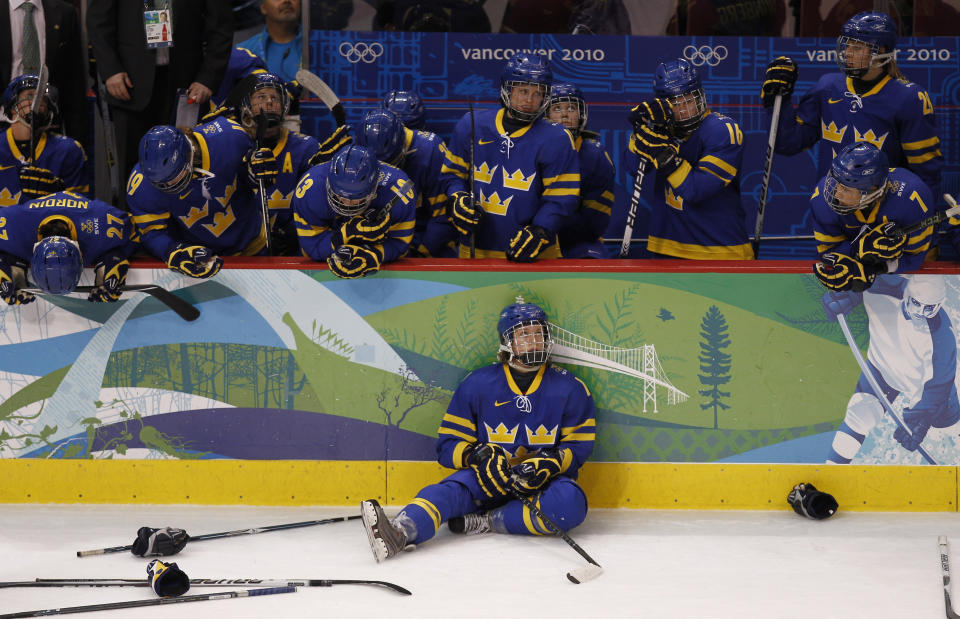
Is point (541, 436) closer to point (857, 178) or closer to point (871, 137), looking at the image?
point (857, 178)

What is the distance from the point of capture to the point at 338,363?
13.6ft

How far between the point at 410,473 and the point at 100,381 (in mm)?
1261

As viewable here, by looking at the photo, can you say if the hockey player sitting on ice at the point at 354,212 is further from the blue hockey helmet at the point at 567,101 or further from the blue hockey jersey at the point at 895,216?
the blue hockey jersey at the point at 895,216

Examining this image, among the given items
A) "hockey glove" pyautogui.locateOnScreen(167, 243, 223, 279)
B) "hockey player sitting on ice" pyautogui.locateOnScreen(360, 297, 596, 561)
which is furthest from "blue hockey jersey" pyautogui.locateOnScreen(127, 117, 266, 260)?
"hockey player sitting on ice" pyautogui.locateOnScreen(360, 297, 596, 561)

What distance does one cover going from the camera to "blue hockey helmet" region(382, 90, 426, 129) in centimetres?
540

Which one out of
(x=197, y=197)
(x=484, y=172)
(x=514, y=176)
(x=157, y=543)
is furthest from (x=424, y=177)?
(x=157, y=543)

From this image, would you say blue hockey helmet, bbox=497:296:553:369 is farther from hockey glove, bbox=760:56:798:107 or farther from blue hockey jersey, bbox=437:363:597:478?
hockey glove, bbox=760:56:798:107

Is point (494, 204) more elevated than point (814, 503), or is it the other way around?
point (494, 204)

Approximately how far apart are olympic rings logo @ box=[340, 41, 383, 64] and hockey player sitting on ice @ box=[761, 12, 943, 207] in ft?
7.15

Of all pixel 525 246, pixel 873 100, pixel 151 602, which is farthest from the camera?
pixel 873 100

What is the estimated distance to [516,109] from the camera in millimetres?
4484

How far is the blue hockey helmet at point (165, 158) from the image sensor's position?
4.08 metres

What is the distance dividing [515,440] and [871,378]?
139 cm

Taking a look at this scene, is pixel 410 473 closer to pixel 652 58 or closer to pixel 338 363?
pixel 338 363
